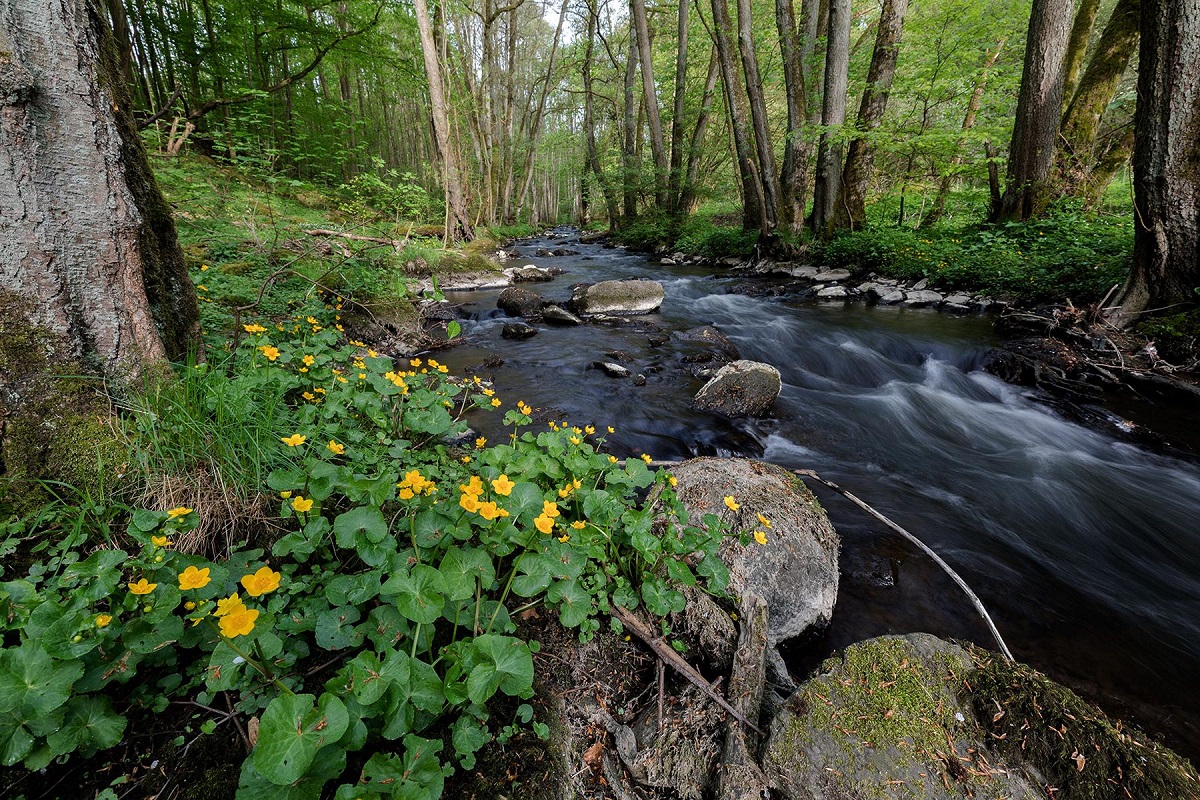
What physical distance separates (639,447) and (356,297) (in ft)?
13.9

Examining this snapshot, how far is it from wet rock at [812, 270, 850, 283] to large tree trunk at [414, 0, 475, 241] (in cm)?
849

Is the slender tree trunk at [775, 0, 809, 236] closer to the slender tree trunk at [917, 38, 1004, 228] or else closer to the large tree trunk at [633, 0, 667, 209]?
the slender tree trunk at [917, 38, 1004, 228]

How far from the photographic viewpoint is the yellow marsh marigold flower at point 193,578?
44.8 inches

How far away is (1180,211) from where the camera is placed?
5.00 metres

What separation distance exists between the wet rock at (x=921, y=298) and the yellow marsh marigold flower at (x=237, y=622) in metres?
9.97

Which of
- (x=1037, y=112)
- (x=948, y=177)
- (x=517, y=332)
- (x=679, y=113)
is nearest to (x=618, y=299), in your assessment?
(x=517, y=332)

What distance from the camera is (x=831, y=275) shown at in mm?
10234

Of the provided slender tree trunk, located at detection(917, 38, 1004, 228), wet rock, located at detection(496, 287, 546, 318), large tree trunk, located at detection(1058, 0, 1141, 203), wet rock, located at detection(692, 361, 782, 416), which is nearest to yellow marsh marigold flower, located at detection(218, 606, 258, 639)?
wet rock, located at detection(692, 361, 782, 416)

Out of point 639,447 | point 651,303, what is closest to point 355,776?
point 639,447

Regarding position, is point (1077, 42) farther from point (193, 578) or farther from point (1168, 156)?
point (193, 578)

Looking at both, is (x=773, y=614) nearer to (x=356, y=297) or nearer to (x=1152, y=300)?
(x=356, y=297)

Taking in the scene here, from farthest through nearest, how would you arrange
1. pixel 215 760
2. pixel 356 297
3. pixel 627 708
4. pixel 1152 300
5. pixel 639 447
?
pixel 356 297 < pixel 1152 300 < pixel 639 447 < pixel 627 708 < pixel 215 760

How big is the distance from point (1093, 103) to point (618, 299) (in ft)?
29.5

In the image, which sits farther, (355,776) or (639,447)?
(639,447)
